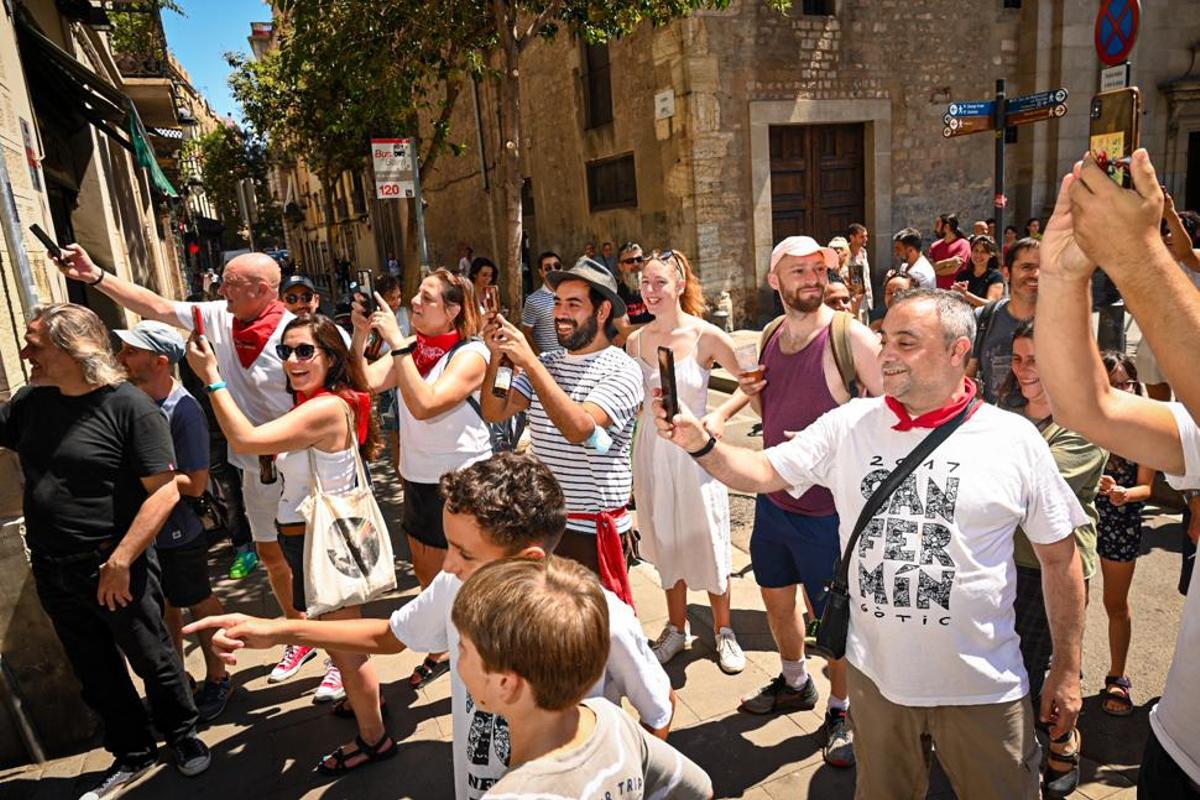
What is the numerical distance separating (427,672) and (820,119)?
41.4 feet

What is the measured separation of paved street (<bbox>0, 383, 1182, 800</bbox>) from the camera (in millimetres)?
2996

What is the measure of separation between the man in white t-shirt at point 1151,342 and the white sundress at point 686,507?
7.02 feet

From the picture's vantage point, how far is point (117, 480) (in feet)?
10.1

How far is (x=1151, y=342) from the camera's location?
1330mm

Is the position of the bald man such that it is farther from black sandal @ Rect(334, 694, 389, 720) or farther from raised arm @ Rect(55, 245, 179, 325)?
black sandal @ Rect(334, 694, 389, 720)

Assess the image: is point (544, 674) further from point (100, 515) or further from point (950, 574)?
point (100, 515)

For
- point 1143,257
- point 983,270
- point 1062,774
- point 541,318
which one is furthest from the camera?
point 983,270

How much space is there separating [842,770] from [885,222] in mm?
13093

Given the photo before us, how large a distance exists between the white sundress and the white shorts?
198 centimetres

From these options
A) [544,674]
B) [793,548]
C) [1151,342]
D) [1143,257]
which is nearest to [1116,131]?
[1143,257]

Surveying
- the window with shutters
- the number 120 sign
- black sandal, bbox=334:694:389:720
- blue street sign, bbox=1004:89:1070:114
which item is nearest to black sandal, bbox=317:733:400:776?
black sandal, bbox=334:694:389:720

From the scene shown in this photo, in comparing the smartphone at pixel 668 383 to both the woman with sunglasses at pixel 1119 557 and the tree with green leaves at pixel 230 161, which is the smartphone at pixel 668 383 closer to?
the woman with sunglasses at pixel 1119 557

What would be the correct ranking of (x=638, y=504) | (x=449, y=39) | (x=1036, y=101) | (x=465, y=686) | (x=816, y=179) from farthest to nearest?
(x=816, y=179) < (x=449, y=39) < (x=1036, y=101) < (x=638, y=504) < (x=465, y=686)

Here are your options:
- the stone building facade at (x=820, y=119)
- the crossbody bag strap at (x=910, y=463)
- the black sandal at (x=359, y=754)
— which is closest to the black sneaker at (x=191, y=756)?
the black sandal at (x=359, y=754)
